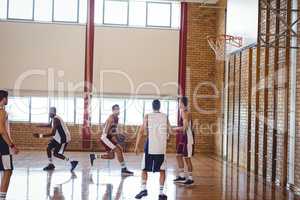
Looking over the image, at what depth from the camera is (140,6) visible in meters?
15.2

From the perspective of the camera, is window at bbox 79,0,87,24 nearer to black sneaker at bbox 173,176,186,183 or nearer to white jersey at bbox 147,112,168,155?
black sneaker at bbox 173,176,186,183

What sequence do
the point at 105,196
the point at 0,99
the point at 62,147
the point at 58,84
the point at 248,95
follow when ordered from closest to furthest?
the point at 0,99
the point at 105,196
the point at 62,147
the point at 248,95
the point at 58,84

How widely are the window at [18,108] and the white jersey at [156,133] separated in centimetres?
861

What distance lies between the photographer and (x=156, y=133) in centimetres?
712

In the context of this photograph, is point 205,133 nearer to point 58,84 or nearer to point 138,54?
point 138,54

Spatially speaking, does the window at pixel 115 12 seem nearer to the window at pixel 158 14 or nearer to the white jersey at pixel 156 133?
the window at pixel 158 14

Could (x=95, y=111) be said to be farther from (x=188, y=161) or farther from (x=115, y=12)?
(x=188, y=161)

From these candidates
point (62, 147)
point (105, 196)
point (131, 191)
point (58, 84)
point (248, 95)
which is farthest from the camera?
point (58, 84)

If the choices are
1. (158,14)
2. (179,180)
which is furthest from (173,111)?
(179,180)

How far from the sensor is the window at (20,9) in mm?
14812

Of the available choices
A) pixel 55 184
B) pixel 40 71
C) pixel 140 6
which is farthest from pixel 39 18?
pixel 55 184

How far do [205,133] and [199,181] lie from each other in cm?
618

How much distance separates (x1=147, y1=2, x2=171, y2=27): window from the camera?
15.2 metres

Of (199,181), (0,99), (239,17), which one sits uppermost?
(239,17)
